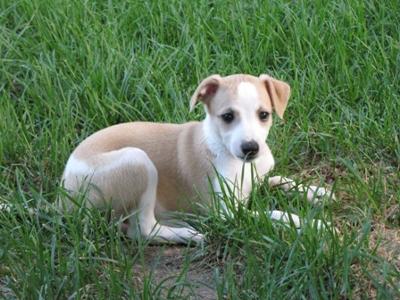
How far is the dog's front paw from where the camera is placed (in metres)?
5.45

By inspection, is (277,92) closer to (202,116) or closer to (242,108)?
(242,108)

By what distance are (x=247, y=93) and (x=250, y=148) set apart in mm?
317

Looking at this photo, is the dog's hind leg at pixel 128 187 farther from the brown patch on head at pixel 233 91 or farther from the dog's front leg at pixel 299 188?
the dog's front leg at pixel 299 188

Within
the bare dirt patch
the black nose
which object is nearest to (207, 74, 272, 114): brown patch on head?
→ the black nose

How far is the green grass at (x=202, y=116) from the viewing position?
16.0 feet

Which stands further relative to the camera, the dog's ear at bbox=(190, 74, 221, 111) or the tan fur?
the tan fur

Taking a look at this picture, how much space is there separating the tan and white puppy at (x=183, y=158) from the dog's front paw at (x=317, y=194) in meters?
0.01

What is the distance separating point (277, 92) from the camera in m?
5.61

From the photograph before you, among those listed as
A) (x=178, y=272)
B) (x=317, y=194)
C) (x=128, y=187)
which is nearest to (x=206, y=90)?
(x=128, y=187)

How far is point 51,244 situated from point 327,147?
1.94 meters

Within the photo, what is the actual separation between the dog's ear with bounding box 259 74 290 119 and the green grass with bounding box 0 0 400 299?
0.47 metres

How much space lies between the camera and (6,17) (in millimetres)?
7723

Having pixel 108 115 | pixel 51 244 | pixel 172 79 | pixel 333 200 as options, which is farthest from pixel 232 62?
pixel 51 244

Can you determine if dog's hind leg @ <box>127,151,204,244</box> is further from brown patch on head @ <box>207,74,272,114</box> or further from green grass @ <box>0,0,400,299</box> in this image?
brown patch on head @ <box>207,74,272,114</box>
